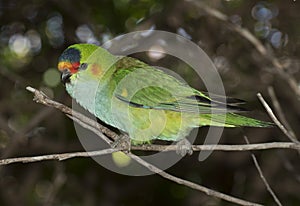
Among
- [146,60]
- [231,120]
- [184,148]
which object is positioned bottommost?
[184,148]

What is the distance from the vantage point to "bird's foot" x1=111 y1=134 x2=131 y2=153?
7.58 feet

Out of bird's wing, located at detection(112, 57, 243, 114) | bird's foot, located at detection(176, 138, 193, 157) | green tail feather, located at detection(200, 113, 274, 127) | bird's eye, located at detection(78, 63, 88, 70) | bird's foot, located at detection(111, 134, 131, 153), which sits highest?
bird's eye, located at detection(78, 63, 88, 70)

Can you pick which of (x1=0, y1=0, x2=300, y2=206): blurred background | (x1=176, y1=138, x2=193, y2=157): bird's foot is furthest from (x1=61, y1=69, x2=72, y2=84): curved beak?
(x1=0, y1=0, x2=300, y2=206): blurred background

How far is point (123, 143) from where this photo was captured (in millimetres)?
2355

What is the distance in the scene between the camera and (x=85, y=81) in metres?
2.53

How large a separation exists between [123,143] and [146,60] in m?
1.35

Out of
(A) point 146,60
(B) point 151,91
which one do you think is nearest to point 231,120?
(B) point 151,91

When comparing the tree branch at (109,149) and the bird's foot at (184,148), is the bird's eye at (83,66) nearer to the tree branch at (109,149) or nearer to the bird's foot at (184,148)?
the tree branch at (109,149)

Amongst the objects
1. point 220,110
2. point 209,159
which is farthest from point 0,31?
point 220,110

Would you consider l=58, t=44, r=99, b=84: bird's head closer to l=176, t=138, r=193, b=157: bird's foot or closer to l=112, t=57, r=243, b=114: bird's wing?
l=112, t=57, r=243, b=114: bird's wing

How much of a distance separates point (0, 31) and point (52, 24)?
A: 34 cm

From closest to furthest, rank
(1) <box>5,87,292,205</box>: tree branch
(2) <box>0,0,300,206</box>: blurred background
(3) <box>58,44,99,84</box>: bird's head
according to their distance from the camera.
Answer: (1) <box>5,87,292,205</box>: tree branch < (3) <box>58,44,99,84</box>: bird's head < (2) <box>0,0,300,206</box>: blurred background

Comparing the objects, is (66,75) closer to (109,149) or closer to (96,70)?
(96,70)

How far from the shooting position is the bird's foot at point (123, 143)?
231 cm
